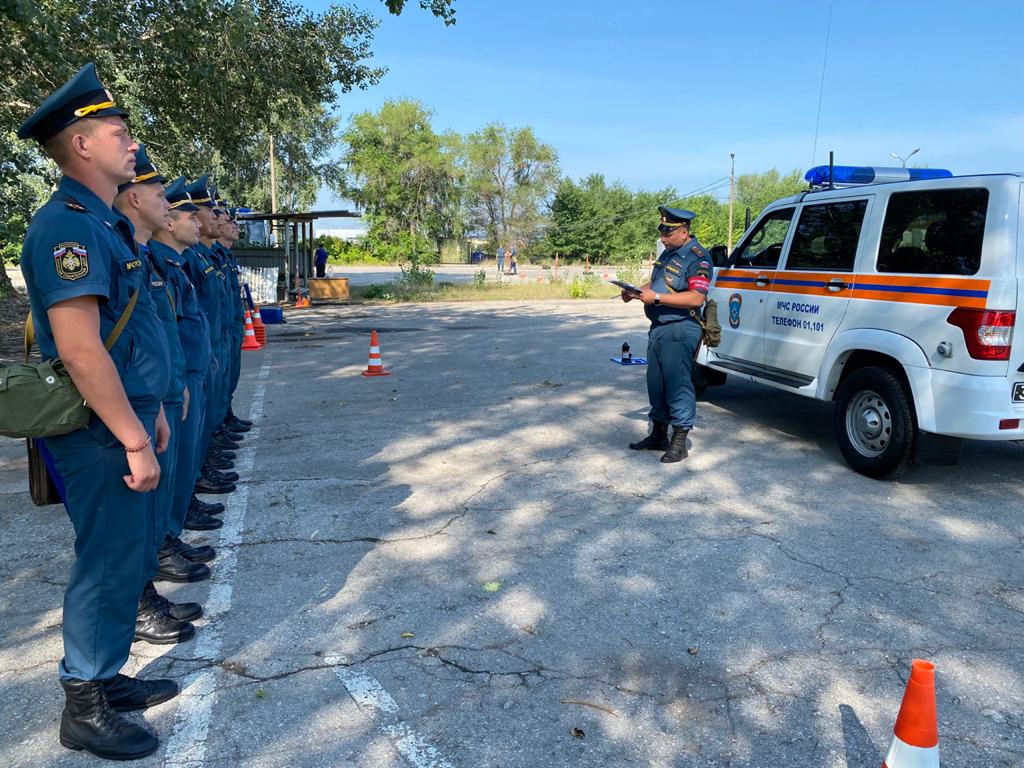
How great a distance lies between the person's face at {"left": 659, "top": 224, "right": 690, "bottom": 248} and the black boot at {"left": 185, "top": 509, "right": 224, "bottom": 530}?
3.96m

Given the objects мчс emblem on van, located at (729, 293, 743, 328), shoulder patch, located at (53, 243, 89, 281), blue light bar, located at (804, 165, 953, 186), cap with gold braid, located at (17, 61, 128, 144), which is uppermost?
blue light bar, located at (804, 165, 953, 186)

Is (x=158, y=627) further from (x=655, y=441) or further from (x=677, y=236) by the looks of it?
(x=677, y=236)

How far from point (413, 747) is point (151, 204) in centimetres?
Answer: 250

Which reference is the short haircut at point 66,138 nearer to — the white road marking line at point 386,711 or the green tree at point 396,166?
the white road marking line at point 386,711

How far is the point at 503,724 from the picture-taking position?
9.12 feet

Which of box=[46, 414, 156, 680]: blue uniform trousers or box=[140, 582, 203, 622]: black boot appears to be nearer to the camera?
box=[46, 414, 156, 680]: blue uniform trousers

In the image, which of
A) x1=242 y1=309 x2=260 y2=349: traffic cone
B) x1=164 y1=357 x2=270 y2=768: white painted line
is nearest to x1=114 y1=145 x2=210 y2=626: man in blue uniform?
x1=164 y1=357 x2=270 y2=768: white painted line

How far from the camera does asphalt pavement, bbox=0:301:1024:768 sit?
2.73 meters

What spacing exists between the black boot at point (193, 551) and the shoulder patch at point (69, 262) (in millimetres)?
2204

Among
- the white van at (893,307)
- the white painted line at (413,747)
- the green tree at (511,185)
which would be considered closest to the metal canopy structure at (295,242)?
the white van at (893,307)

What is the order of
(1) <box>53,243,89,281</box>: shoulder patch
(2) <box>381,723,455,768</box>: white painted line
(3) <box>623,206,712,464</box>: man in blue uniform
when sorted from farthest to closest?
(3) <box>623,206,712,464</box>: man in blue uniform → (2) <box>381,723,455,768</box>: white painted line → (1) <box>53,243,89,281</box>: shoulder patch

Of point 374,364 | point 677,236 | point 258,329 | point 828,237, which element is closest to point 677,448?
point 677,236

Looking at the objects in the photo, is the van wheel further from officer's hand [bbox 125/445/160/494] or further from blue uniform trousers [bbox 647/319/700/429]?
officer's hand [bbox 125/445/160/494]

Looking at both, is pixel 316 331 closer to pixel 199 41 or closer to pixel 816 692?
pixel 199 41
